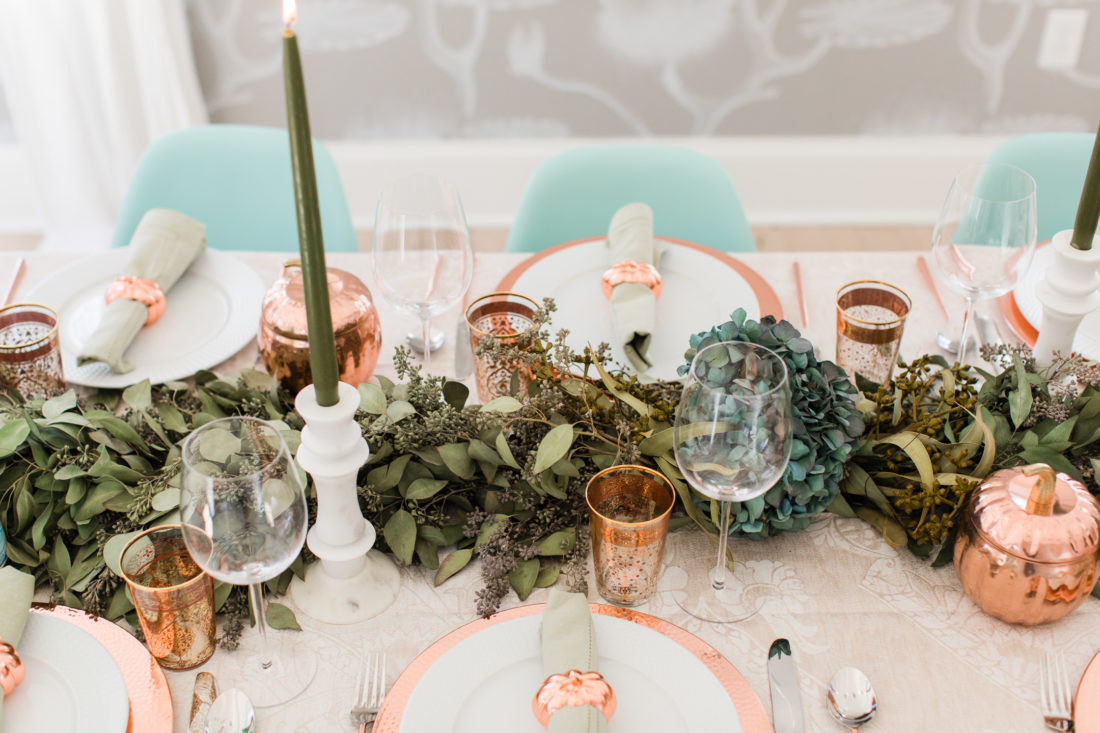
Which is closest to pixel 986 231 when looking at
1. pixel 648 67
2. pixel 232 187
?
pixel 232 187

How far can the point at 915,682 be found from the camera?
2.82 feet

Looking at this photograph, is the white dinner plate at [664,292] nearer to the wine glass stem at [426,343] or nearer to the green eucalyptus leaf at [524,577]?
the wine glass stem at [426,343]

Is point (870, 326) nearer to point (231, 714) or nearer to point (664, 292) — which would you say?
point (664, 292)

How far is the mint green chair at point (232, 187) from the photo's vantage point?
173cm

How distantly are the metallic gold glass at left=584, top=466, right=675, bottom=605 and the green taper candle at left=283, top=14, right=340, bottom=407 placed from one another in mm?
248

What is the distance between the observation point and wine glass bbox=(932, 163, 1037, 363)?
1.07m

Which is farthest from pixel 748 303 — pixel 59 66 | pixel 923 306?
pixel 59 66

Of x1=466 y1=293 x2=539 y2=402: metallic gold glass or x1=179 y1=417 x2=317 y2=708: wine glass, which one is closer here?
x1=179 y1=417 x2=317 y2=708: wine glass

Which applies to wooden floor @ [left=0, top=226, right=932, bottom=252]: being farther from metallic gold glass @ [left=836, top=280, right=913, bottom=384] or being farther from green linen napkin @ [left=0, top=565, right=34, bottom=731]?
green linen napkin @ [left=0, top=565, right=34, bottom=731]

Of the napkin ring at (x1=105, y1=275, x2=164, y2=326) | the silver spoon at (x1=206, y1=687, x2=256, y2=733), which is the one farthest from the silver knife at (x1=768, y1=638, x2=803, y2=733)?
the napkin ring at (x1=105, y1=275, x2=164, y2=326)

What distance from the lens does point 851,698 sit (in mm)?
833

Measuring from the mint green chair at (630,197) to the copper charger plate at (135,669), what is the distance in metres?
1.00

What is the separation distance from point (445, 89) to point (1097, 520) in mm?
2363

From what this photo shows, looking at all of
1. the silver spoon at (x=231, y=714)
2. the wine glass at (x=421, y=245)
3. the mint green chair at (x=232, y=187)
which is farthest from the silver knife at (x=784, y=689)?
the mint green chair at (x=232, y=187)
